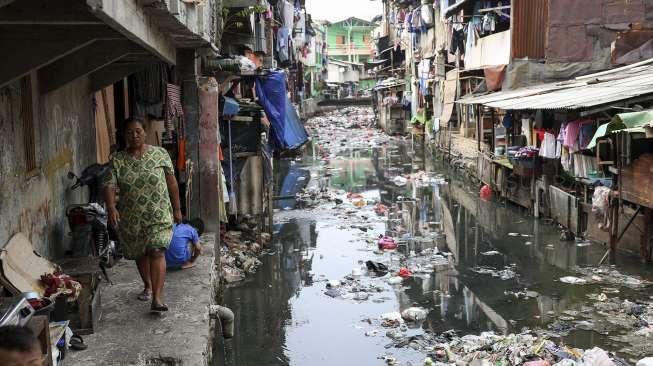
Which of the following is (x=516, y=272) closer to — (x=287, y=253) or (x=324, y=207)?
(x=287, y=253)

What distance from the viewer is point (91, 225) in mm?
6707

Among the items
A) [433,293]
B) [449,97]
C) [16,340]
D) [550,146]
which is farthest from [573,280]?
[449,97]

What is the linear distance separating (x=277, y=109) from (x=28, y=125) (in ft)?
22.7

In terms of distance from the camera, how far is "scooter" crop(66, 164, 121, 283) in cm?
652

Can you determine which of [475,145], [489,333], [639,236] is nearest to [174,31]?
[489,333]

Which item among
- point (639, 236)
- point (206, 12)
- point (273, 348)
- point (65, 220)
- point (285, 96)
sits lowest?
point (273, 348)

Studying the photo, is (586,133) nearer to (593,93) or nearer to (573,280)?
(593,93)

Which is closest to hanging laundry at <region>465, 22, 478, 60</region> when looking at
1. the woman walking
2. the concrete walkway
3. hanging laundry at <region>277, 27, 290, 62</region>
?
hanging laundry at <region>277, 27, 290, 62</region>

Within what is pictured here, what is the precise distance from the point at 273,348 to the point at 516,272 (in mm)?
4608

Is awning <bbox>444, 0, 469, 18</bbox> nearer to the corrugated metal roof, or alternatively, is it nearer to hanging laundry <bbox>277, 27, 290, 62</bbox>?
hanging laundry <bbox>277, 27, 290, 62</bbox>

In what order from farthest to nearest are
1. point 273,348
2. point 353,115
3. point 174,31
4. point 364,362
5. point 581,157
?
point 353,115
point 581,157
point 273,348
point 364,362
point 174,31

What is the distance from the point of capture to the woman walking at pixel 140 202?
17.6ft

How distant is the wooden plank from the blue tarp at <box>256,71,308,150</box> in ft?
19.9

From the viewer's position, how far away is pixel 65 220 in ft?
23.4
